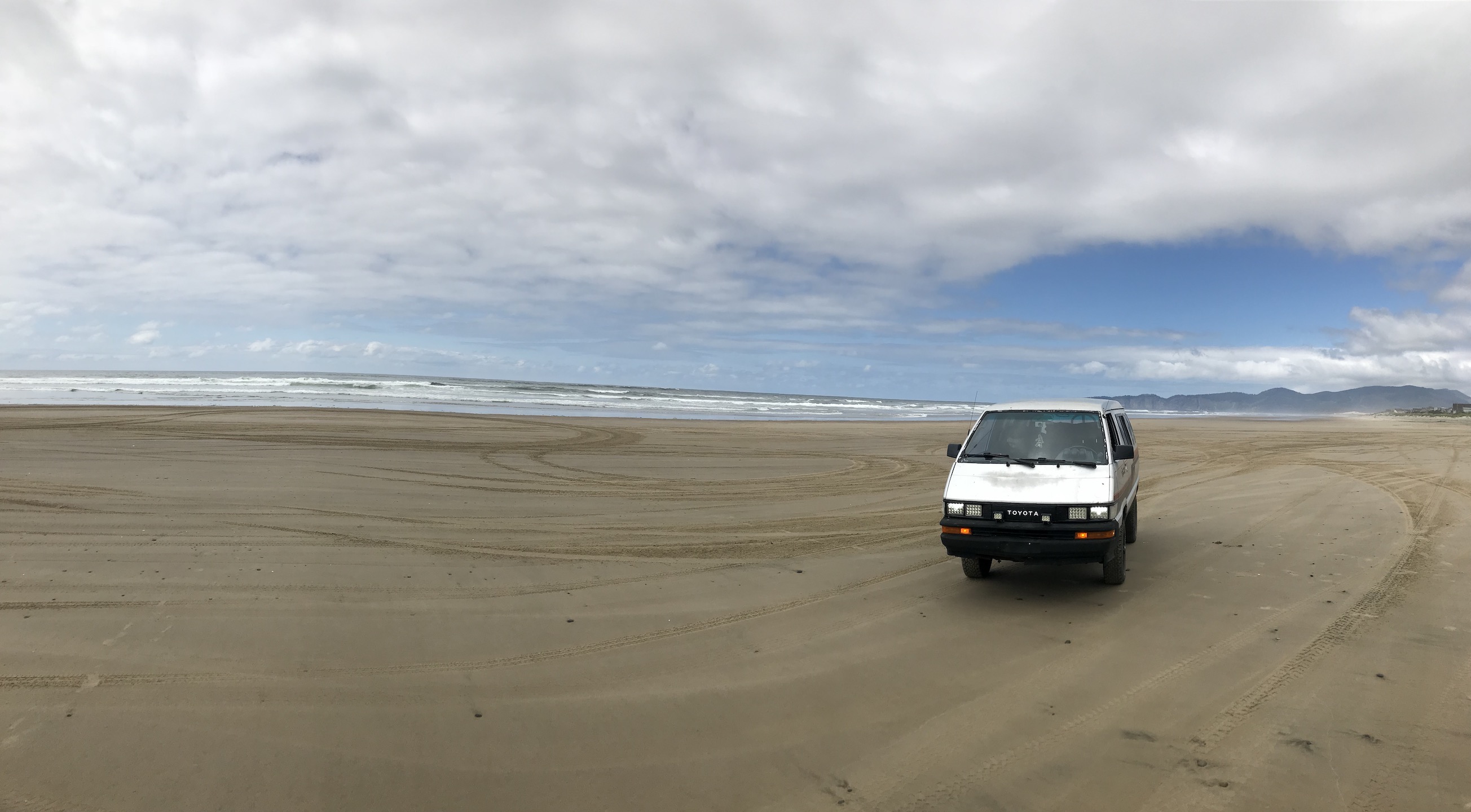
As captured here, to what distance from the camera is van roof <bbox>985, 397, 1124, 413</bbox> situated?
8.80m

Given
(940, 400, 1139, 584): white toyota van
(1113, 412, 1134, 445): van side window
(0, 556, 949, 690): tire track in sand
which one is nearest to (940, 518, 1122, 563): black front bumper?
(940, 400, 1139, 584): white toyota van

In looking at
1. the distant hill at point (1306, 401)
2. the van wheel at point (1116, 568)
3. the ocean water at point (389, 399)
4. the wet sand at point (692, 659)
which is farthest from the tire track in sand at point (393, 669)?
the distant hill at point (1306, 401)

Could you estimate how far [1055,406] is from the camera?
8.93 m

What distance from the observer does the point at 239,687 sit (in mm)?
5008

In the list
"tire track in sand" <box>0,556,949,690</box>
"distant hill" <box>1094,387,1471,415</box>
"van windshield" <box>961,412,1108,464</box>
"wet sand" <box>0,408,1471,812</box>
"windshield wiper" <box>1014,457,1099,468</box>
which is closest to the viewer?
"wet sand" <box>0,408,1471,812</box>

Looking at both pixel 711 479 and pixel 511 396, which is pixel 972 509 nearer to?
pixel 711 479

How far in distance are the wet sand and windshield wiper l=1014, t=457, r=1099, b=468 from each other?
4.25ft

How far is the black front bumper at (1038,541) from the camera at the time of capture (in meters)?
7.19

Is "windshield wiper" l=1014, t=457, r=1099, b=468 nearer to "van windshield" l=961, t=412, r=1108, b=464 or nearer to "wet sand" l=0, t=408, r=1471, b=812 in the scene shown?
"van windshield" l=961, t=412, r=1108, b=464

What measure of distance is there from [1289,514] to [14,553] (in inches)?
677

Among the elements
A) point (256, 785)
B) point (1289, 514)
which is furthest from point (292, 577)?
point (1289, 514)

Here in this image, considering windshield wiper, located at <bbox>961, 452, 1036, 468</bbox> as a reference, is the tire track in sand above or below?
below

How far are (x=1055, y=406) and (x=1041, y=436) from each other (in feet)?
2.04

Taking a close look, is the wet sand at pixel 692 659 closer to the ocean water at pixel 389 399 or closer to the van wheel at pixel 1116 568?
the van wheel at pixel 1116 568
